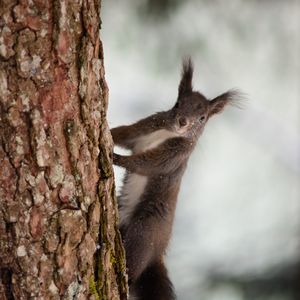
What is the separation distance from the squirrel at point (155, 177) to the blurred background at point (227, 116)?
20.6 inches

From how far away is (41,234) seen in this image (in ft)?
6.15

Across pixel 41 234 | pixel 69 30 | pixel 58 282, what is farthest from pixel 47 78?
pixel 58 282

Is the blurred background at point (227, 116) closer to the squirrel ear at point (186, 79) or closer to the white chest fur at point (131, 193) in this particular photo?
the squirrel ear at point (186, 79)

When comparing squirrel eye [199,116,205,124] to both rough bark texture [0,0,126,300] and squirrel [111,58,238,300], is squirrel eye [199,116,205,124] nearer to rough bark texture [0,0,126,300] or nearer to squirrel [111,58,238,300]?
squirrel [111,58,238,300]

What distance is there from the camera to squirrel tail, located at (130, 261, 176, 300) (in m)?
3.04

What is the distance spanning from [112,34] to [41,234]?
2.67 metres

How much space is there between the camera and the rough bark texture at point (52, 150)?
1.76 metres

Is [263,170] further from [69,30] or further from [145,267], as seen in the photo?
[69,30]

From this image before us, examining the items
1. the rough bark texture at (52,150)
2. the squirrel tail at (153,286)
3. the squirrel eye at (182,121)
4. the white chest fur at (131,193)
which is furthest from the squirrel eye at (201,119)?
the rough bark texture at (52,150)

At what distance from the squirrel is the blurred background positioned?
0.52m

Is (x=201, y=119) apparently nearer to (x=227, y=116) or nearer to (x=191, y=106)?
(x=191, y=106)

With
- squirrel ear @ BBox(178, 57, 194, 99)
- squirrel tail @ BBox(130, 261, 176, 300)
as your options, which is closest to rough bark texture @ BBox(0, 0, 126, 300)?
squirrel tail @ BBox(130, 261, 176, 300)

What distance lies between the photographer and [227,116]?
177 inches

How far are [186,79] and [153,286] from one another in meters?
1.10
